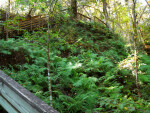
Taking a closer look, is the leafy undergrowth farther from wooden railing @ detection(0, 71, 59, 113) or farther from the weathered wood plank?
wooden railing @ detection(0, 71, 59, 113)

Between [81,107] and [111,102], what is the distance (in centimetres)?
115

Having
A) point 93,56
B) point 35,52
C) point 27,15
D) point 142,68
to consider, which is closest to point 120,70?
point 142,68

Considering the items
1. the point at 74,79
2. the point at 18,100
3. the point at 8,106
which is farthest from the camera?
the point at 74,79

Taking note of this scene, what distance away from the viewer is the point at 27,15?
15867mm

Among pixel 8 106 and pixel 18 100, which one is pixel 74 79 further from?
pixel 18 100

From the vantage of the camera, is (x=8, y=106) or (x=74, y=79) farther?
(x=74, y=79)

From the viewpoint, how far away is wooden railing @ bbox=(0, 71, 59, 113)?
1345 mm

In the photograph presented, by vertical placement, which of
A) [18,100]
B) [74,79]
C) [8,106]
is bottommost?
[74,79]

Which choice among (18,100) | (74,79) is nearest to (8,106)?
(18,100)

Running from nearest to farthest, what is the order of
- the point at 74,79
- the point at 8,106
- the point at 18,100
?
1. the point at 18,100
2. the point at 8,106
3. the point at 74,79

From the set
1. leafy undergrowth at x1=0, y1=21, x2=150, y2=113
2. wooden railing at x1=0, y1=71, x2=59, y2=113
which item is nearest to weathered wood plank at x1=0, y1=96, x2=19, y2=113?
wooden railing at x1=0, y1=71, x2=59, y2=113

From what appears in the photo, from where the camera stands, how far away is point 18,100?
160 cm

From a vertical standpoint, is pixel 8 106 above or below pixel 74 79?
above

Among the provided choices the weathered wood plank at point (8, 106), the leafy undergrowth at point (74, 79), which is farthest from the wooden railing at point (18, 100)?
the leafy undergrowth at point (74, 79)
